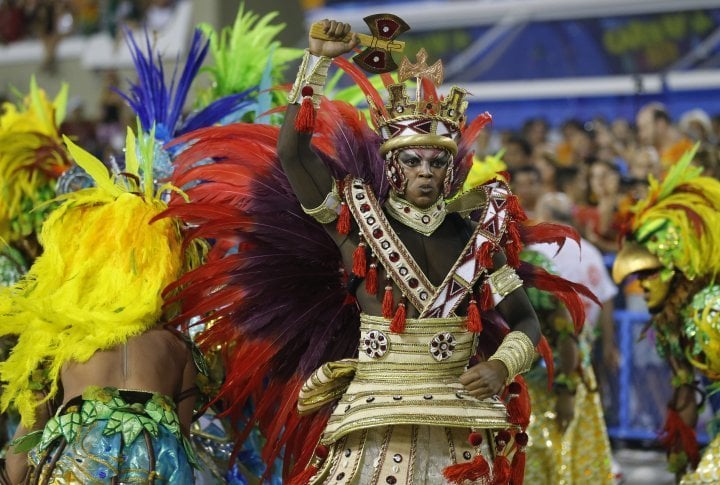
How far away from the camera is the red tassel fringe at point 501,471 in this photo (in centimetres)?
430

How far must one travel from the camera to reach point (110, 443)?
14.5 feet

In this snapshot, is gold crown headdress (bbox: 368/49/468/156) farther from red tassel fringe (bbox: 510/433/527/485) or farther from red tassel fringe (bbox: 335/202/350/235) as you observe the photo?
red tassel fringe (bbox: 510/433/527/485)

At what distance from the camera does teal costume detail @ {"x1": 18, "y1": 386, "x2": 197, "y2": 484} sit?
4379 millimetres

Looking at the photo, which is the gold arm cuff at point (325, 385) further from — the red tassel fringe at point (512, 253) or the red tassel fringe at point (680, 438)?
the red tassel fringe at point (680, 438)

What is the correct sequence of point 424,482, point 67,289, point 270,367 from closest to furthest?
point 424,482 < point 67,289 < point 270,367

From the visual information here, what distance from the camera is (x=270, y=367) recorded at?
4957 mm

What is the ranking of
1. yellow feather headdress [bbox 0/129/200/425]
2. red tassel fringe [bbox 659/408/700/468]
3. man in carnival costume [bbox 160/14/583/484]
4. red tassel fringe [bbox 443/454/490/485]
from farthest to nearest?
1. red tassel fringe [bbox 659/408/700/468]
2. yellow feather headdress [bbox 0/129/200/425]
3. man in carnival costume [bbox 160/14/583/484]
4. red tassel fringe [bbox 443/454/490/485]

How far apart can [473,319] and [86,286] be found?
1.38 meters

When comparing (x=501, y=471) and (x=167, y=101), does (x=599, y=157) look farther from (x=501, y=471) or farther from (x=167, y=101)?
(x=501, y=471)

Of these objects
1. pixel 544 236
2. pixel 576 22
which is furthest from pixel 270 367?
pixel 576 22

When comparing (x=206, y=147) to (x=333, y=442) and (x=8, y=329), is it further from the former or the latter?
(x=333, y=442)

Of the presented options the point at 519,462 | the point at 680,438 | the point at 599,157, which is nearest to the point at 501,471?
the point at 519,462

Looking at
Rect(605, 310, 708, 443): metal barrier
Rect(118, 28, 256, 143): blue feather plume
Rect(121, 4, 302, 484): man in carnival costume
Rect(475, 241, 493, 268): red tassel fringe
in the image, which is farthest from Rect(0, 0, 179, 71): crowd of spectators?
Rect(475, 241, 493, 268): red tassel fringe

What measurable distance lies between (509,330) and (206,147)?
4.58 ft
